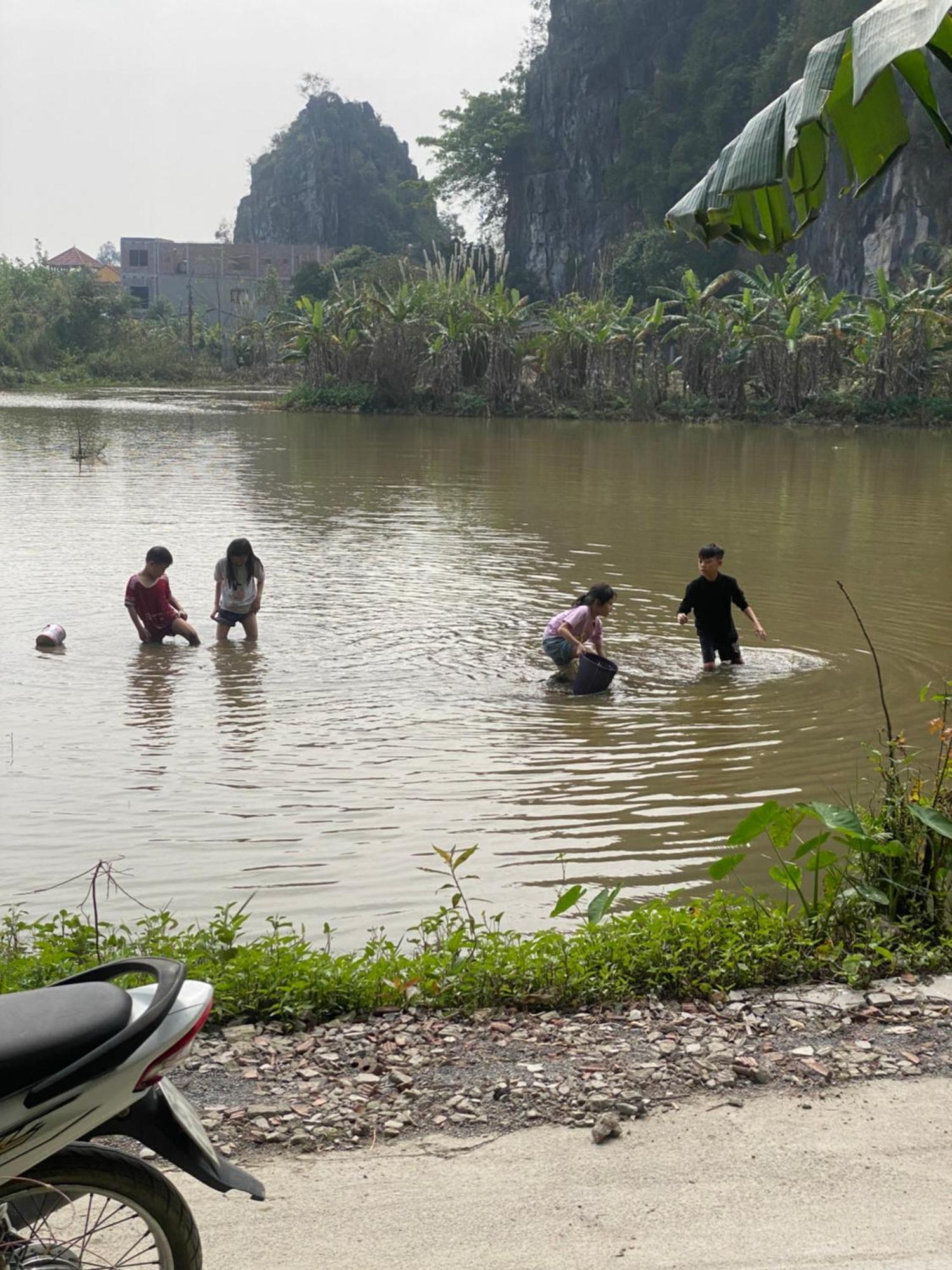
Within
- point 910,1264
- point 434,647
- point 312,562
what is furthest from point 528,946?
point 312,562

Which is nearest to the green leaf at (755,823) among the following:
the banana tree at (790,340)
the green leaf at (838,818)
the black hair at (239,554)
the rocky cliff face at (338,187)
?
the green leaf at (838,818)

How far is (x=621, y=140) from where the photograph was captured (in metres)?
79.4

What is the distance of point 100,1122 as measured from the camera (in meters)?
2.44

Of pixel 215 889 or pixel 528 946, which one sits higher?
pixel 528 946

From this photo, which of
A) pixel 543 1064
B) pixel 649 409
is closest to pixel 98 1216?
pixel 543 1064

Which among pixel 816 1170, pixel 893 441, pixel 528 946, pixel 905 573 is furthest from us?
pixel 893 441

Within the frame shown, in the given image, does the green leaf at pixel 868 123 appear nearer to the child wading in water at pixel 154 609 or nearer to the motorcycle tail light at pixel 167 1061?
the motorcycle tail light at pixel 167 1061

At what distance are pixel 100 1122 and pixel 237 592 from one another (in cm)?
954

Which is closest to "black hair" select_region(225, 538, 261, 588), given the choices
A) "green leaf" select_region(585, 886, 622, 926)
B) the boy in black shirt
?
the boy in black shirt

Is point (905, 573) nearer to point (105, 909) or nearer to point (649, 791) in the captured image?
point (649, 791)

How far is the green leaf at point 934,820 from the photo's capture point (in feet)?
14.6

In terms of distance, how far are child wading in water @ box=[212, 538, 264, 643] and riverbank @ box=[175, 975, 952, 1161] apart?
803 cm

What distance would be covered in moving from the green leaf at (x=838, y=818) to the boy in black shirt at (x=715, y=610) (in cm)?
591

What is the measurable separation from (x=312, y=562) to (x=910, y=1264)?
1398 centimetres
